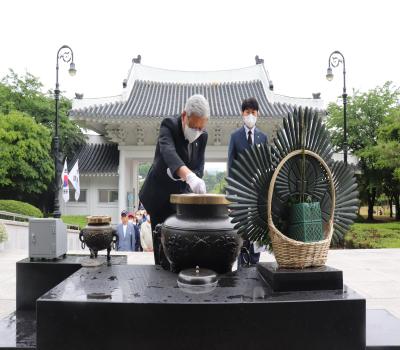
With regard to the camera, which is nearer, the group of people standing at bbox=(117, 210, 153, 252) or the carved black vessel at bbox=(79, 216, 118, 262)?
the carved black vessel at bbox=(79, 216, 118, 262)

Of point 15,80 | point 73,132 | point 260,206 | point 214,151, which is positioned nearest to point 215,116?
point 214,151

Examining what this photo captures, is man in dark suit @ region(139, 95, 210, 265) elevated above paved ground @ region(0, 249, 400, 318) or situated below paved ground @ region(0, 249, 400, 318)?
above

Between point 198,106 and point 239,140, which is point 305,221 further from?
point 239,140

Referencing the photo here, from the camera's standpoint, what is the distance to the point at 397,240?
12117 millimetres

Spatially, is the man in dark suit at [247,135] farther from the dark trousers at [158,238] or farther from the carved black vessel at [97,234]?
the carved black vessel at [97,234]

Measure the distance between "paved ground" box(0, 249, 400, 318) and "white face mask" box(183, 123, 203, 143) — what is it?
9.31ft

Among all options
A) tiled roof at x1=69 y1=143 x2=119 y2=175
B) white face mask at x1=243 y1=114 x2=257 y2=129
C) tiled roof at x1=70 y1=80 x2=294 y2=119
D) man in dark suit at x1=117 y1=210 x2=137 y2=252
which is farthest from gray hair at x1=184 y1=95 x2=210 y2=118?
tiled roof at x1=69 y1=143 x2=119 y2=175

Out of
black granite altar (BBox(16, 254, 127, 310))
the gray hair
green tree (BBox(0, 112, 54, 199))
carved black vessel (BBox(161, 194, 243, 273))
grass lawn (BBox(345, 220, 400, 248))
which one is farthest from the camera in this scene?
green tree (BBox(0, 112, 54, 199))

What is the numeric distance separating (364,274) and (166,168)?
16.0 ft

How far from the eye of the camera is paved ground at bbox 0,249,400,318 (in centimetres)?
462

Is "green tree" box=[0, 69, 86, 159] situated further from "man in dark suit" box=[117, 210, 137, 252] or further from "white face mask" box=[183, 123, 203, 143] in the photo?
"white face mask" box=[183, 123, 203, 143]

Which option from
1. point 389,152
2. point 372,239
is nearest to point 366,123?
point 389,152

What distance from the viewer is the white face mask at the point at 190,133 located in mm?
2880

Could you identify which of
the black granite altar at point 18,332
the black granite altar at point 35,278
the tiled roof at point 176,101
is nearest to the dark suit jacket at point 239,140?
the black granite altar at point 35,278
